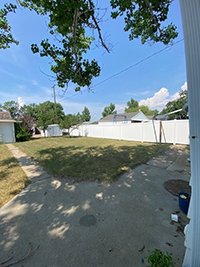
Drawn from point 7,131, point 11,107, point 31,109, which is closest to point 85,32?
point 7,131

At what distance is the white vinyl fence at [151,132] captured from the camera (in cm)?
798

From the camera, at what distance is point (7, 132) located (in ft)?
40.9

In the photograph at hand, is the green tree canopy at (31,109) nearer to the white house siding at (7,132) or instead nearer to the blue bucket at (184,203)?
the white house siding at (7,132)

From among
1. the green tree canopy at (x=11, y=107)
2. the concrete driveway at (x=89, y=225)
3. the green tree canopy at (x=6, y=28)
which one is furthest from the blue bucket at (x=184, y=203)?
the green tree canopy at (x=11, y=107)

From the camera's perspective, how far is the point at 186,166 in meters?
4.34

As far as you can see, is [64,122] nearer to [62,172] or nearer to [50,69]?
[62,172]

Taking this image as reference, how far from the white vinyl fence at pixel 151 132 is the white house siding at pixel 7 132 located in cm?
924

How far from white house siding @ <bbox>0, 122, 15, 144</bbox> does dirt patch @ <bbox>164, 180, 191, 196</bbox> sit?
48.0 feet

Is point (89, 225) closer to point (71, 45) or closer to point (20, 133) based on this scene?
point (71, 45)

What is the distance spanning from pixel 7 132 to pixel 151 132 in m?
14.0

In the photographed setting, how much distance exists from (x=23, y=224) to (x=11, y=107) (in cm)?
3446

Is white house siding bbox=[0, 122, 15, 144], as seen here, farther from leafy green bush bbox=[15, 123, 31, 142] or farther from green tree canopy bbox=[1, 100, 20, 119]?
green tree canopy bbox=[1, 100, 20, 119]

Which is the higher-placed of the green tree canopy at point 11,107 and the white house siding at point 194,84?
the green tree canopy at point 11,107

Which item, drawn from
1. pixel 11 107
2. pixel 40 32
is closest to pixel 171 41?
pixel 40 32
